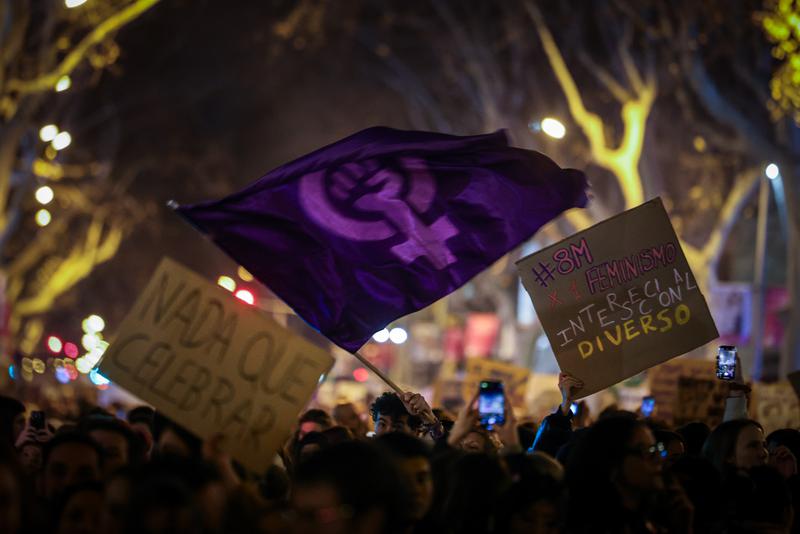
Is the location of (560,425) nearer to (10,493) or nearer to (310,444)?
(310,444)

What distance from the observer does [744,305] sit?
32.8 meters

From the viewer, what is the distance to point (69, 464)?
586cm

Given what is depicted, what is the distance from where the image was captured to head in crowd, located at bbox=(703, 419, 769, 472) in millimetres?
6996

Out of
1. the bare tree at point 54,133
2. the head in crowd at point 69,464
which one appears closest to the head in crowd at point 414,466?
the head in crowd at point 69,464

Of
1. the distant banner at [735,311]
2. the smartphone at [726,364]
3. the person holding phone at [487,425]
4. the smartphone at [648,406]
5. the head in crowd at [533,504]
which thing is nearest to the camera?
the head in crowd at [533,504]

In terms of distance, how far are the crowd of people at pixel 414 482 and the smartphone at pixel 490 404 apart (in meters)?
0.12

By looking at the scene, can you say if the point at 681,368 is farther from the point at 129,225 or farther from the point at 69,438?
the point at 129,225

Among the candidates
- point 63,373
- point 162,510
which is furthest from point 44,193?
point 162,510

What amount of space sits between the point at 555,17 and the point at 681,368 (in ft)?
49.4

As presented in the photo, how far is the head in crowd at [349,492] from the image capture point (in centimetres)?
441

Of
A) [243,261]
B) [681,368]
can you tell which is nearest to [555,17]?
[681,368]

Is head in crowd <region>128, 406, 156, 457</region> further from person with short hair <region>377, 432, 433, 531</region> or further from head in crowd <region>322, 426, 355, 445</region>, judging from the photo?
person with short hair <region>377, 432, 433, 531</region>

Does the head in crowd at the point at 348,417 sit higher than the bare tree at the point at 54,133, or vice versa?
the bare tree at the point at 54,133

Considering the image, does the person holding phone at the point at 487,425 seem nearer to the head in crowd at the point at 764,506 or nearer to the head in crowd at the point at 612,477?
the head in crowd at the point at 612,477
